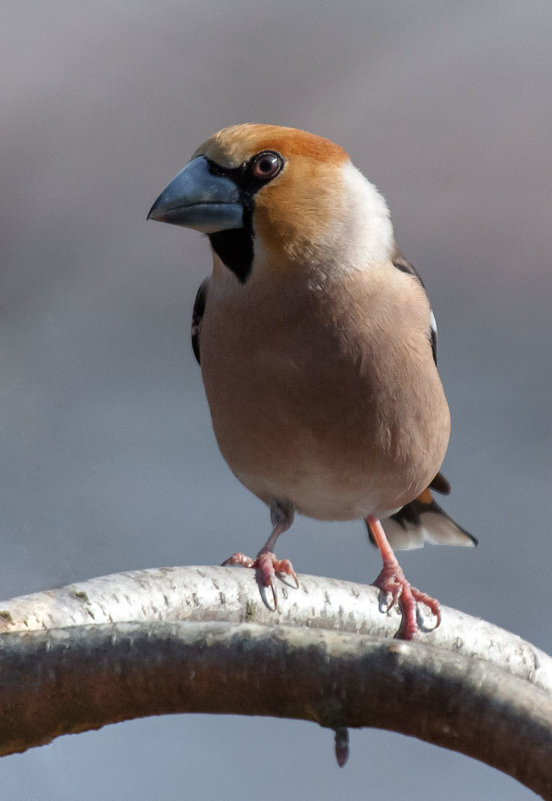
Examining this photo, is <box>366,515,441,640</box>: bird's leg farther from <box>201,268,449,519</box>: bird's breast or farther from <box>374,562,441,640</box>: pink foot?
<box>201,268,449,519</box>: bird's breast

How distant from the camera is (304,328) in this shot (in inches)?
76.3

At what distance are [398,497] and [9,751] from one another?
131 centimetres

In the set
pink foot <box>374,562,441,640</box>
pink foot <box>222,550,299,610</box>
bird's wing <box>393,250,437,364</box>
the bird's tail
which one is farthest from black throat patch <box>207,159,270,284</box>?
the bird's tail

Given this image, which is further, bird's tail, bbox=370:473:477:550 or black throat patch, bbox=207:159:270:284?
bird's tail, bbox=370:473:477:550

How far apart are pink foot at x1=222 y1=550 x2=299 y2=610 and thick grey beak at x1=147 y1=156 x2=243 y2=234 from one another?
0.66 meters

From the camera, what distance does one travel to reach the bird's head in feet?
6.24

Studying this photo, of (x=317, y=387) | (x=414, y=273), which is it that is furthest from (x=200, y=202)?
(x=414, y=273)

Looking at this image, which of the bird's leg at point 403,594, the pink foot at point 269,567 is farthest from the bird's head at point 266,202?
Result: the bird's leg at point 403,594

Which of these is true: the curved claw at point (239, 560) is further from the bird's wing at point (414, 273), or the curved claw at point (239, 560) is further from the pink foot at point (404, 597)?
the bird's wing at point (414, 273)

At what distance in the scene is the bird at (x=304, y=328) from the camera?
1.93 m

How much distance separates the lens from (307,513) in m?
2.26

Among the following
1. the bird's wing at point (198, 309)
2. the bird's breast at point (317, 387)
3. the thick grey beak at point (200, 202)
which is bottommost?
the bird's breast at point (317, 387)

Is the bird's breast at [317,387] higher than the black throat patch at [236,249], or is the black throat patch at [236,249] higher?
the black throat patch at [236,249]

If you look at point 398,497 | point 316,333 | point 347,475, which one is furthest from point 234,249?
point 398,497
